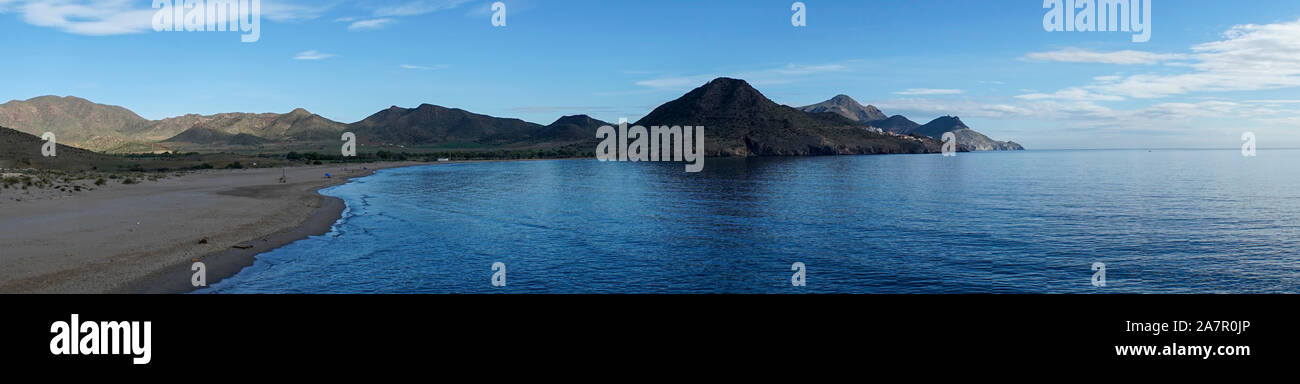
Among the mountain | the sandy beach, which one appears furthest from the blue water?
the mountain

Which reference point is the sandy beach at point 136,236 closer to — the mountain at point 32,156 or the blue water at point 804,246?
the blue water at point 804,246

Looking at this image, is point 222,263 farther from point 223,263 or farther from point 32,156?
point 32,156

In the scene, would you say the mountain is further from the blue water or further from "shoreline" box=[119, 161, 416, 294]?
"shoreline" box=[119, 161, 416, 294]

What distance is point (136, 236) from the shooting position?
2884cm

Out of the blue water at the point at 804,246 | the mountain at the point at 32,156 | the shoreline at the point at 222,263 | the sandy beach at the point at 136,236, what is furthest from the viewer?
the mountain at the point at 32,156

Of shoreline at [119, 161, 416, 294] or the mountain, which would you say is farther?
the mountain

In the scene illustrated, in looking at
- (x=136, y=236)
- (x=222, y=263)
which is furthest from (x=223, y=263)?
(x=136, y=236)

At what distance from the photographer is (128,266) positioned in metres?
22.8

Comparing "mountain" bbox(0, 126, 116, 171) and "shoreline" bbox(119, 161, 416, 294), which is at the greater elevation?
"mountain" bbox(0, 126, 116, 171)

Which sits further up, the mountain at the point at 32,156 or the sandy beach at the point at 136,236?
the mountain at the point at 32,156

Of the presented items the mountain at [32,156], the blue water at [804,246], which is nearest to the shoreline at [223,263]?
the blue water at [804,246]

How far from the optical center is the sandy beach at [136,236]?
2097 centimetres

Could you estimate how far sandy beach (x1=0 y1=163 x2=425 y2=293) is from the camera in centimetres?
2097
